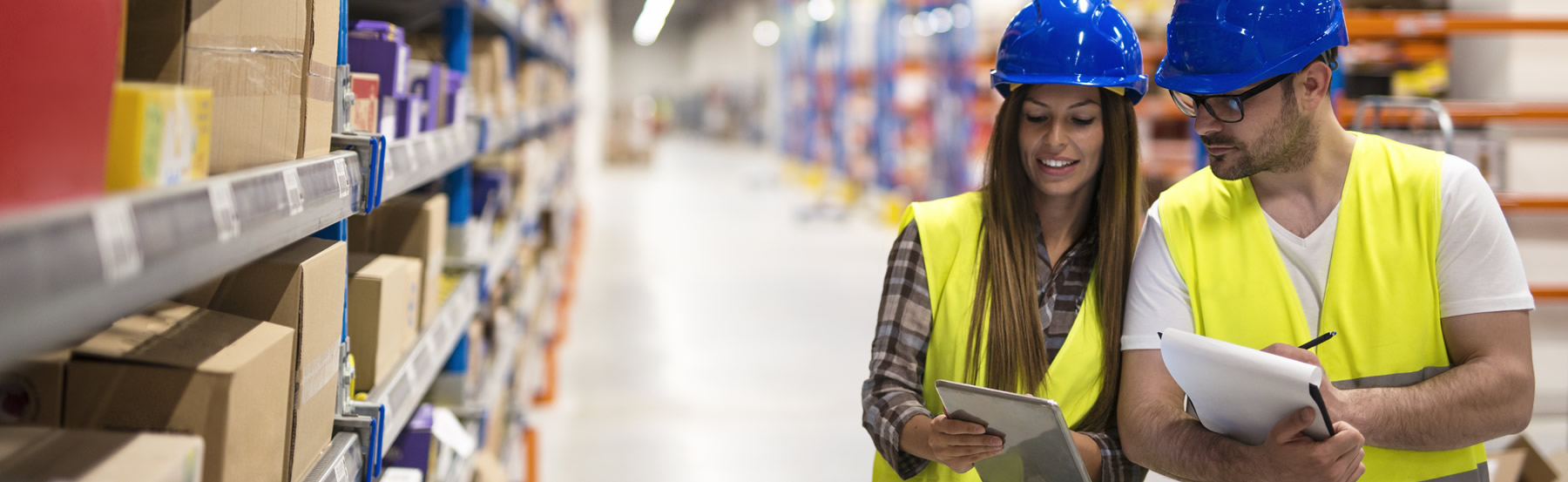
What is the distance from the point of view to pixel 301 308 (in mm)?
1295

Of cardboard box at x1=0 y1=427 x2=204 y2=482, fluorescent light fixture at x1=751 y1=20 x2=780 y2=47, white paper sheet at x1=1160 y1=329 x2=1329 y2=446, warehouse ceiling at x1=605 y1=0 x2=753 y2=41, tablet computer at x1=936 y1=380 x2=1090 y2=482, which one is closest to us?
cardboard box at x1=0 y1=427 x2=204 y2=482

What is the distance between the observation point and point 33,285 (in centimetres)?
61

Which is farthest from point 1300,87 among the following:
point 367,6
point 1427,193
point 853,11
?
point 853,11

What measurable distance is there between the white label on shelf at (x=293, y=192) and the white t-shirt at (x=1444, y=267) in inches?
44.0

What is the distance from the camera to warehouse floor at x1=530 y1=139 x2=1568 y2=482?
4.00 meters

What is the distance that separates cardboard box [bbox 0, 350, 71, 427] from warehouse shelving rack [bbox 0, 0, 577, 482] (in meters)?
0.05

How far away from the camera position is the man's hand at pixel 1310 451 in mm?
1295

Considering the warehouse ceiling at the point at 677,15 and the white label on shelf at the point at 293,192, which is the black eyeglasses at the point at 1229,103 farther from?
the warehouse ceiling at the point at 677,15

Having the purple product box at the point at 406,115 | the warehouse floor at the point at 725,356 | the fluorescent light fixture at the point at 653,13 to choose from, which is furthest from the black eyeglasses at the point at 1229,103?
the fluorescent light fixture at the point at 653,13

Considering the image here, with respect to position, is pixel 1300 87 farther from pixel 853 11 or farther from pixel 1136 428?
pixel 853 11

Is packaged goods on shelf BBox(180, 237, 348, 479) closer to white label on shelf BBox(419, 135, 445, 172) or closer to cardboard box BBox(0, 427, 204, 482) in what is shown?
cardboard box BBox(0, 427, 204, 482)

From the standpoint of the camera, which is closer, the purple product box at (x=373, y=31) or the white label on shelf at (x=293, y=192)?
the white label on shelf at (x=293, y=192)

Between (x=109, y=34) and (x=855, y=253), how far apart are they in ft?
29.7

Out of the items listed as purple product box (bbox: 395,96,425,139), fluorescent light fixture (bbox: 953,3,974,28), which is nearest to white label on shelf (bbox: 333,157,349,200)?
purple product box (bbox: 395,96,425,139)
